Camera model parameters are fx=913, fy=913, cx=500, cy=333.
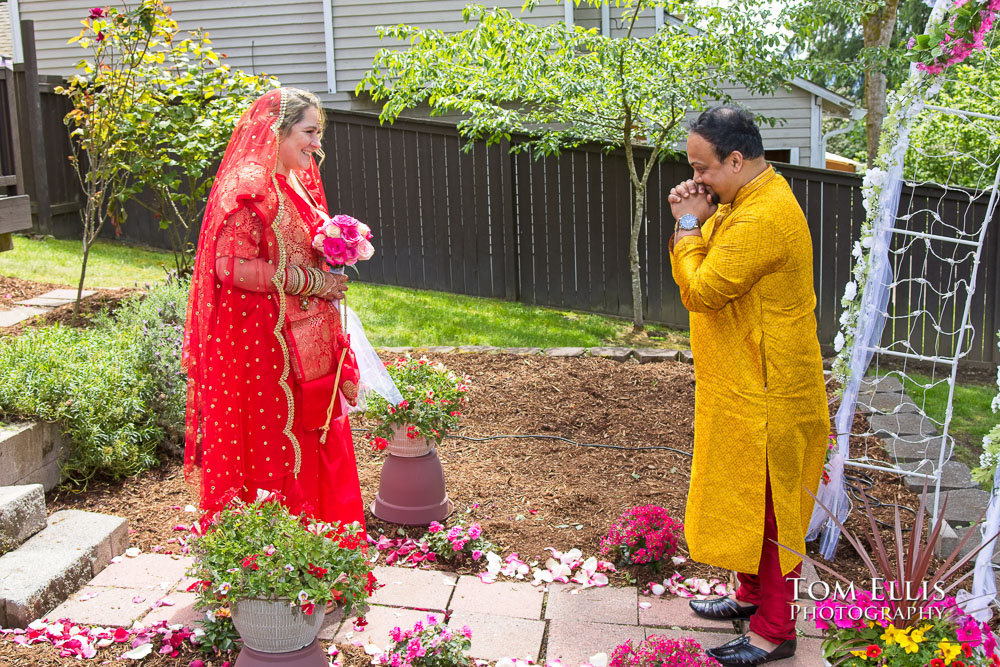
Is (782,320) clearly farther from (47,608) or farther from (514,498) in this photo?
(47,608)

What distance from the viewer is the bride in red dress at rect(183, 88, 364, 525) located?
3111mm

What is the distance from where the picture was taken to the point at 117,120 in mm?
6617

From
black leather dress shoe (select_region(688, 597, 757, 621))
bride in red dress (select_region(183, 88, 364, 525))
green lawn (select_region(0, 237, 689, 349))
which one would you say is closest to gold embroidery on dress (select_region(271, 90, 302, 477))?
bride in red dress (select_region(183, 88, 364, 525))

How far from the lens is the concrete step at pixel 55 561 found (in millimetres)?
3191

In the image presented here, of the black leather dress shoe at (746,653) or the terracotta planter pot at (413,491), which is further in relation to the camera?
the terracotta planter pot at (413,491)

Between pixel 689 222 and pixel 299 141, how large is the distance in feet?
4.47

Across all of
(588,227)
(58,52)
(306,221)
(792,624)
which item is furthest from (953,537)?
(58,52)

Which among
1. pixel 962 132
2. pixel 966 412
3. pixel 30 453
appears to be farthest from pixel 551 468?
pixel 962 132

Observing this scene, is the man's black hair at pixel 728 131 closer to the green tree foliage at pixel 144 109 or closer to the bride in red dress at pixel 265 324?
→ the bride in red dress at pixel 265 324

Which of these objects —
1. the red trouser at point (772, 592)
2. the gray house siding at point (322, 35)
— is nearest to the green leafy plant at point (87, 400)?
the red trouser at point (772, 592)

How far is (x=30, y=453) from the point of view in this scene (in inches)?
168

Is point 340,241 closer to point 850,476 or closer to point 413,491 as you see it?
point 413,491

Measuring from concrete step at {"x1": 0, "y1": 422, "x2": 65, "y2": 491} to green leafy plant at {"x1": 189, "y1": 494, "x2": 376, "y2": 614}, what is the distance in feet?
5.84

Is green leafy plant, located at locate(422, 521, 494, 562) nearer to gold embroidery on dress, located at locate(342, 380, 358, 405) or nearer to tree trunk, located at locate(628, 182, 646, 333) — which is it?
gold embroidery on dress, located at locate(342, 380, 358, 405)
